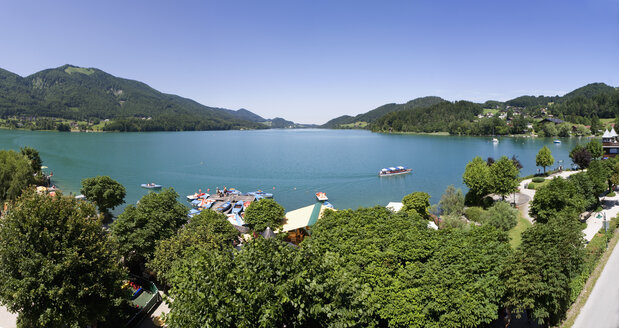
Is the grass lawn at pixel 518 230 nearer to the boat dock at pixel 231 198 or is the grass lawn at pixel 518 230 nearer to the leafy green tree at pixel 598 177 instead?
the leafy green tree at pixel 598 177

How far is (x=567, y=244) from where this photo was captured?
12.1 metres

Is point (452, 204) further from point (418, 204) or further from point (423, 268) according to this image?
point (423, 268)

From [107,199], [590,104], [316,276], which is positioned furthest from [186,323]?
[590,104]

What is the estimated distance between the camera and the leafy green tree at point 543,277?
11.0m

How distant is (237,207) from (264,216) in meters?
11.6

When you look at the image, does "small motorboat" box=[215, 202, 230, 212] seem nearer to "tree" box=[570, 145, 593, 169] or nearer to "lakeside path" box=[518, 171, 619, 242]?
"lakeside path" box=[518, 171, 619, 242]

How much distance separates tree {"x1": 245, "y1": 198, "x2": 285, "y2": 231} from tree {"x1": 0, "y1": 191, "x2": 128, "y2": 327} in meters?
13.3

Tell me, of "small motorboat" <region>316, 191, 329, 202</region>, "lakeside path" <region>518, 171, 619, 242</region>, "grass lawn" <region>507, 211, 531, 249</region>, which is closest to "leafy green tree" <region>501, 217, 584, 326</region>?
"grass lawn" <region>507, 211, 531, 249</region>

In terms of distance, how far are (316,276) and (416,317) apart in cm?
505

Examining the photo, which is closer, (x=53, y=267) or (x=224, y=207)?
(x=53, y=267)

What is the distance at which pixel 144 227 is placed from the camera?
17359 millimetres

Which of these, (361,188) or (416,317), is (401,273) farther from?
(361,188)

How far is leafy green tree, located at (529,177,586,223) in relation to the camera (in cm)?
2333

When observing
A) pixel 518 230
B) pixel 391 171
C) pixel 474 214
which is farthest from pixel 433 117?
pixel 518 230
